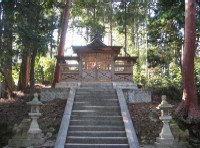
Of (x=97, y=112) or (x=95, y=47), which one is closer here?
(x=97, y=112)

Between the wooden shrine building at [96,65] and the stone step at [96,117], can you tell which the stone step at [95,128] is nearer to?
the stone step at [96,117]

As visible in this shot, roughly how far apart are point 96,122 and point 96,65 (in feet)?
27.9

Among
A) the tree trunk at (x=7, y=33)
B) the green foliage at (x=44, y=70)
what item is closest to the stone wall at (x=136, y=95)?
the tree trunk at (x=7, y=33)

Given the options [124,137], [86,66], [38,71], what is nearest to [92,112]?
[124,137]

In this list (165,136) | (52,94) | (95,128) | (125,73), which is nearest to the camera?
(165,136)

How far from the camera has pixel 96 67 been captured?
1939 centimetres

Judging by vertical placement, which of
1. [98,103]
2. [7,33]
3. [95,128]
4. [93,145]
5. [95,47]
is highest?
[7,33]

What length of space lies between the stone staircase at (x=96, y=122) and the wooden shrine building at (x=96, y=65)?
408cm

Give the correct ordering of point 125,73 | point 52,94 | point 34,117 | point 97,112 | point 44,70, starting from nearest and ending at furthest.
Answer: point 34,117, point 97,112, point 52,94, point 125,73, point 44,70

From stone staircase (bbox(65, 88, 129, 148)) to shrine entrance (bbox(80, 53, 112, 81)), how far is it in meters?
4.37

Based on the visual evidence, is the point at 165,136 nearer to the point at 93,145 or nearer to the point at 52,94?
the point at 93,145

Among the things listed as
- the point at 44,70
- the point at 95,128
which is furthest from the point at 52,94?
the point at 44,70

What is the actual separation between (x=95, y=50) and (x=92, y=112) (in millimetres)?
7823

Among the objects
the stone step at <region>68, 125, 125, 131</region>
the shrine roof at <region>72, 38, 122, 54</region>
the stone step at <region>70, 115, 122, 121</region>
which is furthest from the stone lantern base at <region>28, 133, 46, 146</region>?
the shrine roof at <region>72, 38, 122, 54</region>
